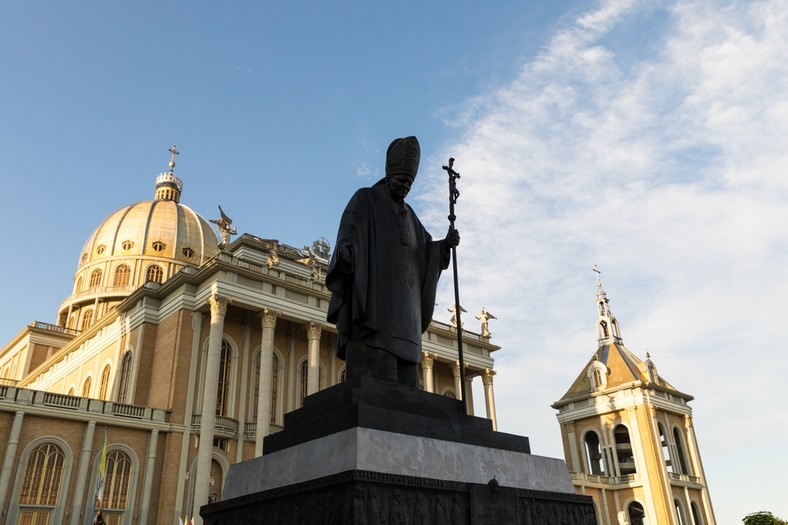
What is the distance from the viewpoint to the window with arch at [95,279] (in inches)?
2283

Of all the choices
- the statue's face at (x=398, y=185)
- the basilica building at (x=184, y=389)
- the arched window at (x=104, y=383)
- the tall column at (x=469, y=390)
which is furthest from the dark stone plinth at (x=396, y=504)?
the tall column at (x=469, y=390)

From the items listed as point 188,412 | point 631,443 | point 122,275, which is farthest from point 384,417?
point 122,275

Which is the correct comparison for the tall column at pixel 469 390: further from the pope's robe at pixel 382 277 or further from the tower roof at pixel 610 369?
the pope's robe at pixel 382 277

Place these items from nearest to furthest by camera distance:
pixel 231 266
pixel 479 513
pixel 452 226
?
pixel 479 513 → pixel 452 226 → pixel 231 266

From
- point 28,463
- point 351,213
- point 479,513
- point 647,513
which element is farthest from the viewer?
point 647,513

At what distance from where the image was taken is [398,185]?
7.96 meters

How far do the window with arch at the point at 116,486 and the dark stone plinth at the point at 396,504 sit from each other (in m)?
25.2

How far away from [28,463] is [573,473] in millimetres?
35900

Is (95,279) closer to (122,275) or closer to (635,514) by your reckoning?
(122,275)

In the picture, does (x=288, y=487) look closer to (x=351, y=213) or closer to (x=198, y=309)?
(x=351, y=213)

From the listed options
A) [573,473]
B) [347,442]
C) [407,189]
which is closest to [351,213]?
[407,189]

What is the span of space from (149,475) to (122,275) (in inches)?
1254

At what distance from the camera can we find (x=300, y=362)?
125 feet

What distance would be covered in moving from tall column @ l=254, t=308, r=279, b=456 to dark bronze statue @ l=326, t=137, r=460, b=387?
2583cm
